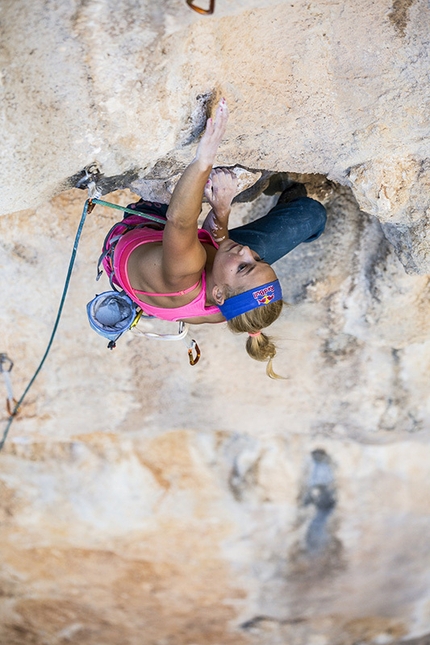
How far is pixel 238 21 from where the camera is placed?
4.83 ft

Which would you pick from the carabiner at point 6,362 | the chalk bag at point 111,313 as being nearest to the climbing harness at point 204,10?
the chalk bag at point 111,313

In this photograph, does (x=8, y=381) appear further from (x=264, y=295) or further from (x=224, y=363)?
(x=264, y=295)

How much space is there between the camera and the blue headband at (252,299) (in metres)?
Result: 1.63

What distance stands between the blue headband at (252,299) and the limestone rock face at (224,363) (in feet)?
1.46

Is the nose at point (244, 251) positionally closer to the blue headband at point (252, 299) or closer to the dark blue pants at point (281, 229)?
the blue headband at point (252, 299)

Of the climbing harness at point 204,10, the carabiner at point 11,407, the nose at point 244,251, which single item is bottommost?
the carabiner at point 11,407

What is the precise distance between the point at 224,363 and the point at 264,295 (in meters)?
1.11

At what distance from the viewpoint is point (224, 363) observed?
271 cm

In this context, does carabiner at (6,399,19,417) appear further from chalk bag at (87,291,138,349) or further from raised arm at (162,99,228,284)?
raised arm at (162,99,228,284)

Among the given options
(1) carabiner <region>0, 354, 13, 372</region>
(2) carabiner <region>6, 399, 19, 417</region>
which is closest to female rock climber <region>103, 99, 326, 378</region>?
(1) carabiner <region>0, 354, 13, 372</region>

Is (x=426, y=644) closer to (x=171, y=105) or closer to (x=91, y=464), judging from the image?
(x=91, y=464)

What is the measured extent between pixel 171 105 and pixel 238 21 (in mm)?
255

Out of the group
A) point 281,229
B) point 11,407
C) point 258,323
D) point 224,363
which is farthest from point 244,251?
point 11,407

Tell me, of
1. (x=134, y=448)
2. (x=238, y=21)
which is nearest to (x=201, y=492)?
(x=134, y=448)
